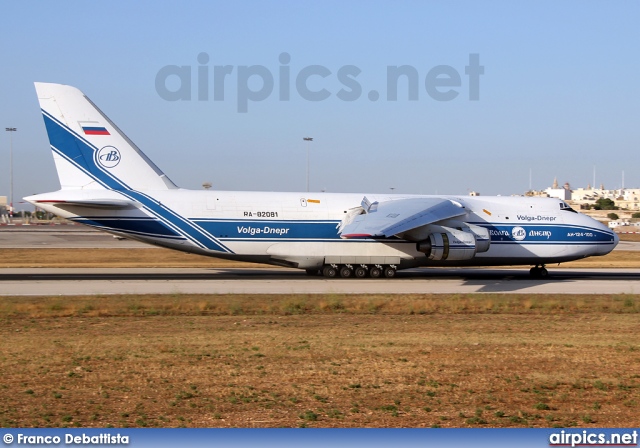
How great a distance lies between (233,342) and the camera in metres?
14.4

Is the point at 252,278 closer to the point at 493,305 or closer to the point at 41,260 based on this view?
the point at 493,305

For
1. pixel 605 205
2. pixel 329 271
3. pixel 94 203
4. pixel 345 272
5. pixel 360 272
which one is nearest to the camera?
pixel 94 203

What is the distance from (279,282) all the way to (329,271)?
312 centimetres

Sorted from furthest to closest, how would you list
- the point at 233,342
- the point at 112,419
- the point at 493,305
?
1. the point at 493,305
2. the point at 233,342
3. the point at 112,419

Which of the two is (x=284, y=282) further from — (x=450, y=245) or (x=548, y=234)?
(x=548, y=234)

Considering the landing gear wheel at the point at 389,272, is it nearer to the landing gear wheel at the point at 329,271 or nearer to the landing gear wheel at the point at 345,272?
the landing gear wheel at the point at 345,272

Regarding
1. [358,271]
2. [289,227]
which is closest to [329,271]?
[358,271]

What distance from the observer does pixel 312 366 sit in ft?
39.8

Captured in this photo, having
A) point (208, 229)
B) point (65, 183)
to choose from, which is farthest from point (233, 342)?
point (65, 183)

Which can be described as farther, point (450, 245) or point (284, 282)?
point (450, 245)

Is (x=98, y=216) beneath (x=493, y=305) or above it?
above

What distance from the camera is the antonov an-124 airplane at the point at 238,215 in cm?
2873

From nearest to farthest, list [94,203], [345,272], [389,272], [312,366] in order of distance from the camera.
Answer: [312,366] < [94,203] < [345,272] < [389,272]

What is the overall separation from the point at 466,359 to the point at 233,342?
4.50m
